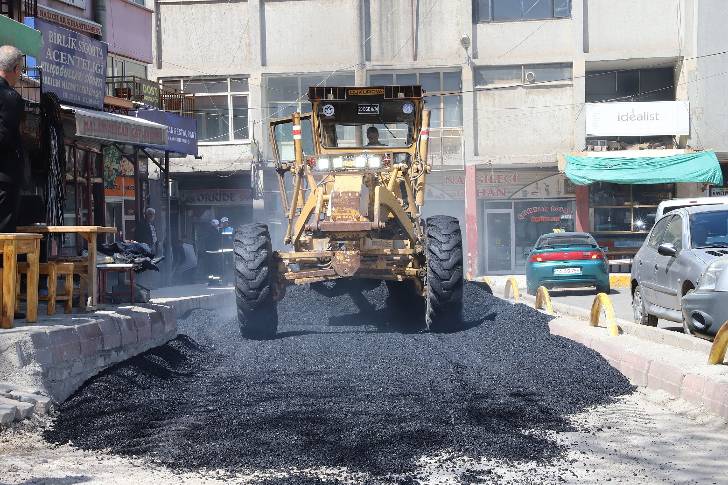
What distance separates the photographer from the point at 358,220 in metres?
15.0

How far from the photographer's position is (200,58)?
4019 cm

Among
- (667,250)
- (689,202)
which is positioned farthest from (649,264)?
(689,202)

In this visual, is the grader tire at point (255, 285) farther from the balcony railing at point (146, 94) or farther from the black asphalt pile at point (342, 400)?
the balcony railing at point (146, 94)

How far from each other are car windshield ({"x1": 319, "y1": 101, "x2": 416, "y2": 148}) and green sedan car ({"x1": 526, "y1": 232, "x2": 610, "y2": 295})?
1082cm

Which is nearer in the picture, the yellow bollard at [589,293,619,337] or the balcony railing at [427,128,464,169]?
the yellow bollard at [589,293,619,337]

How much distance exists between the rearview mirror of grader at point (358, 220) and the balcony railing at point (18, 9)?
6.71 metres

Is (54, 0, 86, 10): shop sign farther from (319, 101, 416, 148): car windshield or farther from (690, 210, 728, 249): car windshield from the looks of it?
(690, 210, 728, 249): car windshield

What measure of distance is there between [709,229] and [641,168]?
25.4 metres

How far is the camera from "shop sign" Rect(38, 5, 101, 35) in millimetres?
25458

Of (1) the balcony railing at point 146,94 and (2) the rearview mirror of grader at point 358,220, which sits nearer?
(2) the rearview mirror of grader at point 358,220

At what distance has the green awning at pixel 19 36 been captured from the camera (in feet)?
44.0

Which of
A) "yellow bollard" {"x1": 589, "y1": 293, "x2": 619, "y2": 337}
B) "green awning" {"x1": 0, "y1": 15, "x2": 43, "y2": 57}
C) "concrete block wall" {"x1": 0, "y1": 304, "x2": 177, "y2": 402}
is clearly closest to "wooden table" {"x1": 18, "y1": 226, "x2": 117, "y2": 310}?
"concrete block wall" {"x1": 0, "y1": 304, "x2": 177, "y2": 402}

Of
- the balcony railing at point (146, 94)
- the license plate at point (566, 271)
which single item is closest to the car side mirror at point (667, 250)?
the license plate at point (566, 271)

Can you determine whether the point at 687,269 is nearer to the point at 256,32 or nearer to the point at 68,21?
the point at 68,21
